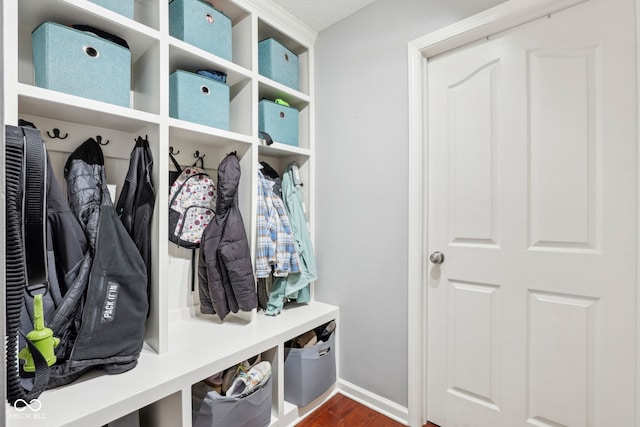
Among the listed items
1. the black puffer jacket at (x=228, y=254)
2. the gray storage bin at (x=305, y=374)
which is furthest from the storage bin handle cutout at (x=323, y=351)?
the black puffer jacket at (x=228, y=254)

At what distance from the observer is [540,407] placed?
133 cm

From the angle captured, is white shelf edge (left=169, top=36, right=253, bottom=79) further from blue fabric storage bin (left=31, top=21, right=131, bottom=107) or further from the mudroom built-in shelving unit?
blue fabric storage bin (left=31, top=21, right=131, bottom=107)

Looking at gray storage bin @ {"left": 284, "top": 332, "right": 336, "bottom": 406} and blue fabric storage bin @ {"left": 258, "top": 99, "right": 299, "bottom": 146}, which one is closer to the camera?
gray storage bin @ {"left": 284, "top": 332, "right": 336, "bottom": 406}

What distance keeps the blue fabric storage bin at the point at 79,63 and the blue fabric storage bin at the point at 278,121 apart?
697 millimetres

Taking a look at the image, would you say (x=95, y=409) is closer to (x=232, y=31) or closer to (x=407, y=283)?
(x=407, y=283)

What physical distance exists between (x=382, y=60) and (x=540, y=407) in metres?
1.85

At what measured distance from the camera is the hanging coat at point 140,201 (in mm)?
1309

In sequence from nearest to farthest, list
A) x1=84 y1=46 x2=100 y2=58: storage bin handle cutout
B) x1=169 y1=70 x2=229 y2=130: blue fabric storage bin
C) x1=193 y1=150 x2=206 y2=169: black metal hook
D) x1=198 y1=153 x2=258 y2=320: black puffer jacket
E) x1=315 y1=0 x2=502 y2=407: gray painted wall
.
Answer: x1=84 y1=46 x2=100 y2=58: storage bin handle cutout → x1=169 y1=70 x2=229 y2=130: blue fabric storage bin → x1=198 y1=153 x2=258 y2=320: black puffer jacket → x1=315 y1=0 x2=502 y2=407: gray painted wall → x1=193 y1=150 x2=206 y2=169: black metal hook

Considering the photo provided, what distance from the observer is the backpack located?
1.62 meters

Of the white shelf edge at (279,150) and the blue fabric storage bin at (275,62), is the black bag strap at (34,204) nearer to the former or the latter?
the white shelf edge at (279,150)

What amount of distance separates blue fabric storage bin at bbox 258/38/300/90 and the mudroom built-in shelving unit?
3.0 inches

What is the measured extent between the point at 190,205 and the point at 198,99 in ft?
1.79

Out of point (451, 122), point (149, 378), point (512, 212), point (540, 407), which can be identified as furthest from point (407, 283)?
point (149, 378)

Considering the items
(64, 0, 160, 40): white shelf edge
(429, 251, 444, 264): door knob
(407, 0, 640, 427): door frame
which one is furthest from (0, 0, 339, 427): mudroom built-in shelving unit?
(429, 251, 444, 264): door knob
